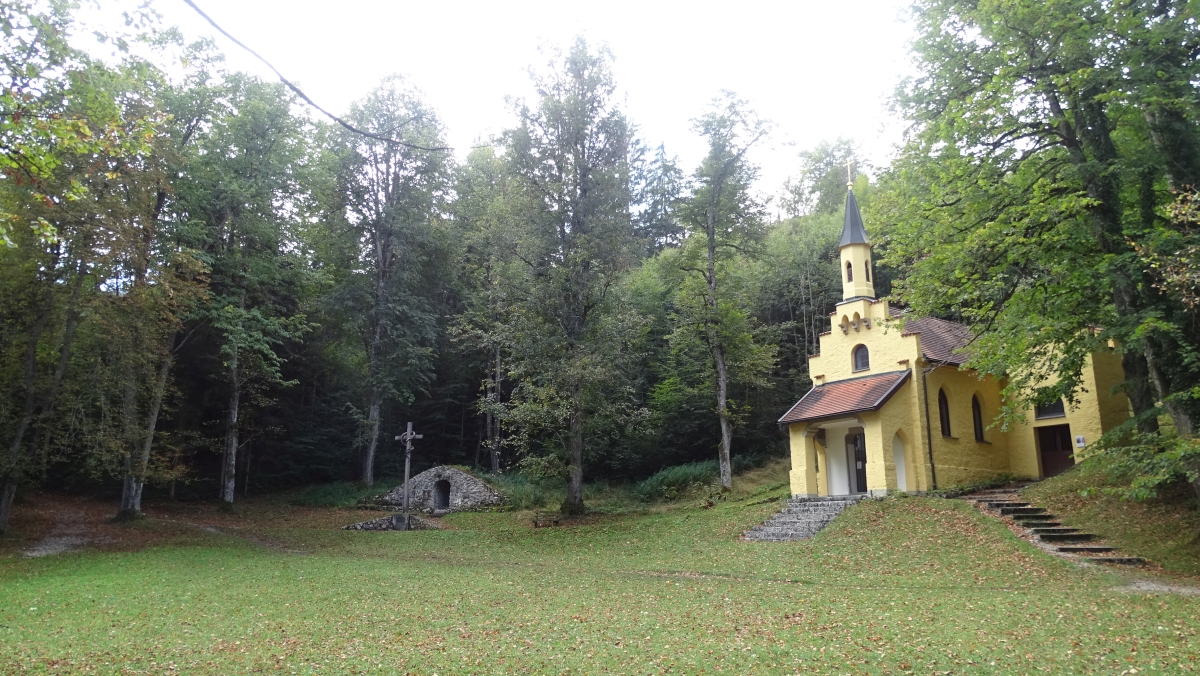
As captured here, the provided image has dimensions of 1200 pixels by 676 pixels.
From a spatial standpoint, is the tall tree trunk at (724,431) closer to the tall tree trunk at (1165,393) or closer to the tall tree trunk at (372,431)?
the tall tree trunk at (1165,393)

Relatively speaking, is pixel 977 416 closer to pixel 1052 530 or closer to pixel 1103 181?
pixel 1052 530

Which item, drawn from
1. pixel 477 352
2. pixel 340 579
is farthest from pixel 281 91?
pixel 340 579

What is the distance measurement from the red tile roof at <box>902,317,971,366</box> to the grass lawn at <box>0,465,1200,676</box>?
17.0 feet

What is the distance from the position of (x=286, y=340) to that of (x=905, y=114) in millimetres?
29680

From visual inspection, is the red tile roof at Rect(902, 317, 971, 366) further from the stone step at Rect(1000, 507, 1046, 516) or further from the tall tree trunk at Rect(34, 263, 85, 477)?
the tall tree trunk at Rect(34, 263, 85, 477)

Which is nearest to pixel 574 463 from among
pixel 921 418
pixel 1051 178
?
pixel 921 418

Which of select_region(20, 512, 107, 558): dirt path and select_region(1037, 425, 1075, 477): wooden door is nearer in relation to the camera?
select_region(20, 512, 107, 558): dirt path

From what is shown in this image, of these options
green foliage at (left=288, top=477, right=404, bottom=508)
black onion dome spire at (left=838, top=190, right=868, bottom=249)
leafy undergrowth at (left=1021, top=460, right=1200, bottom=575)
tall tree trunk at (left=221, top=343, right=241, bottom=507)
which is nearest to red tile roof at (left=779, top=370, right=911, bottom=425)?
leafy undergrowth at (left=1021, top=460, right=1200, bottom=575)

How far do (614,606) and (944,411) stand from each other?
50.8ft

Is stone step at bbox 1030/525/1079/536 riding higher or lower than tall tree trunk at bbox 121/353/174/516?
lower

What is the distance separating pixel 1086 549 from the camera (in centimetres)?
1418

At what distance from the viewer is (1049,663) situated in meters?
7.20

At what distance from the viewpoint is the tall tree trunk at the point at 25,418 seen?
17.6 m

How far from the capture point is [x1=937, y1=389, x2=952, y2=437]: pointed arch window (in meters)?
21.8
